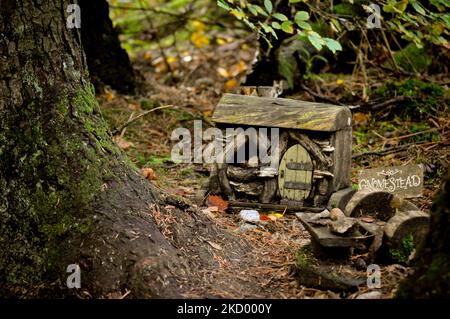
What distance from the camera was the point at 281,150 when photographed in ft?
14.9

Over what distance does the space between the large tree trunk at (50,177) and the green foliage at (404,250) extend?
→ 49.6 inches

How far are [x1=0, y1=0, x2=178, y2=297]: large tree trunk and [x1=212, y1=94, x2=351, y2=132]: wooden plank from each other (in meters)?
1.38

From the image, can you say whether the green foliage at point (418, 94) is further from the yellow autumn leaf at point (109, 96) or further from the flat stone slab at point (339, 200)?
the yellow autumn leaf at point (109, 96)

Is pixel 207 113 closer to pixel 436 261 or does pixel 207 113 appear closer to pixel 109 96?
pixel 109 96

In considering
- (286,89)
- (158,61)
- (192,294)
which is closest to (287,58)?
(286,89)

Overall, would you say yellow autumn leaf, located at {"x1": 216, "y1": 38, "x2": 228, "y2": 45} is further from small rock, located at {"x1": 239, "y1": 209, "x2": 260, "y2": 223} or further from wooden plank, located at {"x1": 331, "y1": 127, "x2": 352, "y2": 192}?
small rock, located at {"x1": 239, "y1": 209, "x2": 260, "y2": 223}

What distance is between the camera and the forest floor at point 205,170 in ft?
10.8

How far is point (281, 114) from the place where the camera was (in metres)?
4.50

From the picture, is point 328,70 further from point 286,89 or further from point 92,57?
point 92,57

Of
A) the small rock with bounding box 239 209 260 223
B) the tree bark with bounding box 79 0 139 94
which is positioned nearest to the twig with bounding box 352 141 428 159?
the small rock with bounding box 239 209 260 223

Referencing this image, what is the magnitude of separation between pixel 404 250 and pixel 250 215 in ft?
4.47

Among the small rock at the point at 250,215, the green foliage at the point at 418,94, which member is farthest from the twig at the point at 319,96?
the small rock at the point at 250,215

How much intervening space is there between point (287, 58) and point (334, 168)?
2772 millimetres

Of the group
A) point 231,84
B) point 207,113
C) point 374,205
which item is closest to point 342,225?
point 374,205
